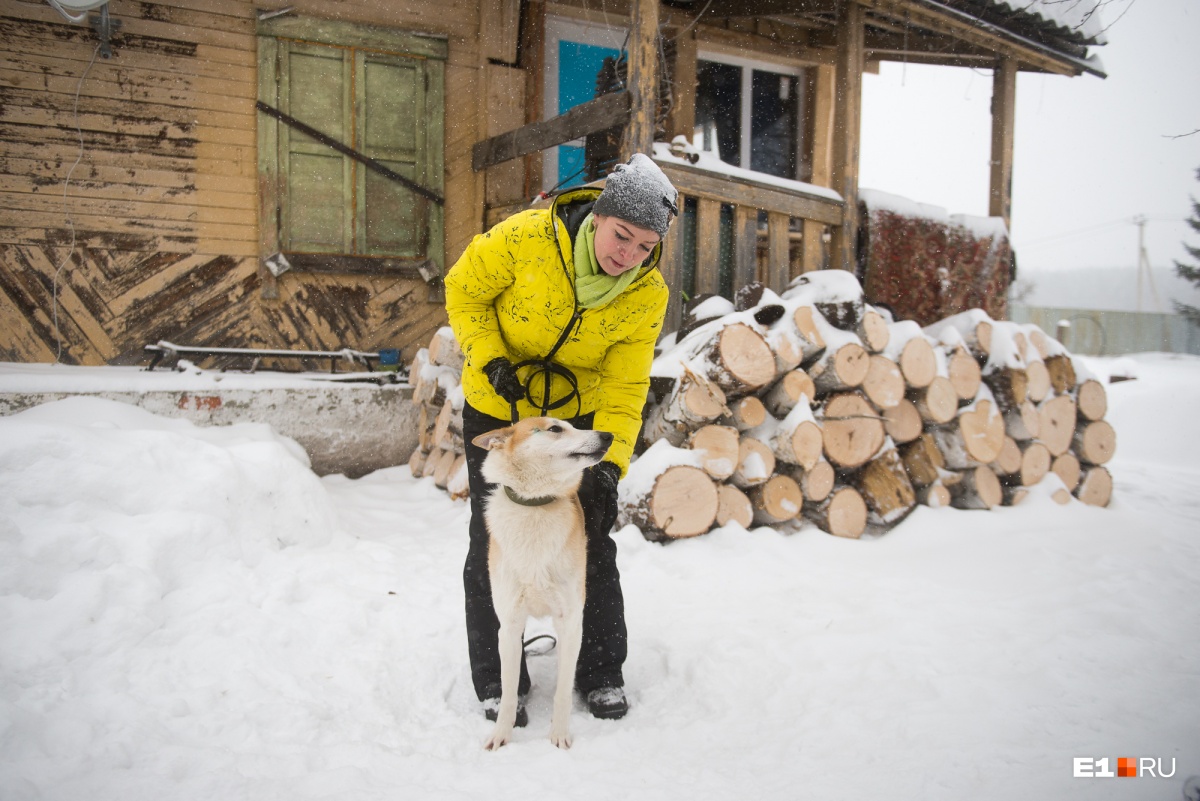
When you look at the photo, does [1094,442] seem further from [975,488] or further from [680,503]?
[680,503]

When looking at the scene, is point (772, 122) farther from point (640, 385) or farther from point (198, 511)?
point (198, 511)

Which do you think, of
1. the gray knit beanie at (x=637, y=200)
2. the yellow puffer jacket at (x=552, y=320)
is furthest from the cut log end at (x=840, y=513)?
the gray knit beanie at (x=637, y=200)

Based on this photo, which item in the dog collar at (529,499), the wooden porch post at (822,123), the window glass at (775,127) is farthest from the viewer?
the window glass at (775,127)

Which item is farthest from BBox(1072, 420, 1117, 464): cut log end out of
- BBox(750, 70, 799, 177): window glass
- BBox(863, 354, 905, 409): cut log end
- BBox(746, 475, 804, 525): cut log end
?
BBox(750, 70, 799, 177): window glass

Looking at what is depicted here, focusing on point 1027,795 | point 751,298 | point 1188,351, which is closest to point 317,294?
point 751,298

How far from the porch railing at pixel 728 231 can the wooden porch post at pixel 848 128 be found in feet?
0.45

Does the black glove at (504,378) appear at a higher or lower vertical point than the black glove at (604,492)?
higher

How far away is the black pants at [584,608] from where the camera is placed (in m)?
2.61

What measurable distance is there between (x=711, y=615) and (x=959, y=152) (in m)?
7.16

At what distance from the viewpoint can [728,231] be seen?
19.1 ft

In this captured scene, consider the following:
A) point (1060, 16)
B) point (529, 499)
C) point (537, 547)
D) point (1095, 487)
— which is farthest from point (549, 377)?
point (1060, 16)

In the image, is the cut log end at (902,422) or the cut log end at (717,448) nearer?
the cut log end at (717,448)

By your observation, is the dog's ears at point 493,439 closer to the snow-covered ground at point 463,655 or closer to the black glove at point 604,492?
the black glove at point 604,492

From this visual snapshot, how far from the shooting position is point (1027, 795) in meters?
2.00
